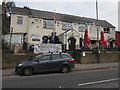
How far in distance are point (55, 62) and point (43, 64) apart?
3.44ft

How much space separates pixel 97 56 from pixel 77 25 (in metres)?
12.8

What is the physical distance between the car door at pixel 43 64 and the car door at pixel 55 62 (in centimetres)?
34

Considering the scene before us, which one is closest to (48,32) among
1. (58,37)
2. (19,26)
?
(58,37)

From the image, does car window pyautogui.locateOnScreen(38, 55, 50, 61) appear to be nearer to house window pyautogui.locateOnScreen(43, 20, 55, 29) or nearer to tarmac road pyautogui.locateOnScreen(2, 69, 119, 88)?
tarmac road pyautogui.locateOnScreen(2, 69, 119, 88)

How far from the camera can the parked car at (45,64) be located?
9.06m

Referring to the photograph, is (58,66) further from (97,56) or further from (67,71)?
(97,56)

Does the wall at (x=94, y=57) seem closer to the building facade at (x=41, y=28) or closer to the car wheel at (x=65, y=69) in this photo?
the car wheel at (x=65, y=69)

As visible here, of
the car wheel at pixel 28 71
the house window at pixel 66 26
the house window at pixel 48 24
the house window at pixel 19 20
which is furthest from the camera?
the house window at pixel 66 26

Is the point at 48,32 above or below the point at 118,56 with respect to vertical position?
Answer: above

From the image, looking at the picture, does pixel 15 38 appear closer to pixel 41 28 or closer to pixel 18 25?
pixel 18 25

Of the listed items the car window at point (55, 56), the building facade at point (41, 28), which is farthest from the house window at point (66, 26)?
the car window at point (55, 56)

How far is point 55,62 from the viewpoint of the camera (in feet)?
32.7

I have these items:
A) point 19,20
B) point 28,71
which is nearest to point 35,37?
point 19,20

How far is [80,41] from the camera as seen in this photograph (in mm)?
26375
